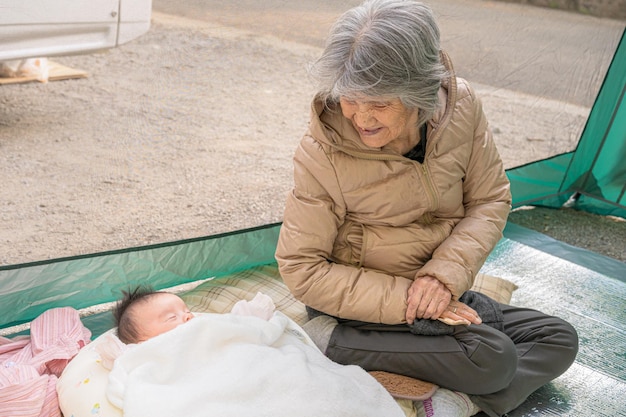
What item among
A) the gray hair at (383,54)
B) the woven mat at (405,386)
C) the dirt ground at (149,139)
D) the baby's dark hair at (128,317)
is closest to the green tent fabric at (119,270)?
the dirt ground at (149,139)

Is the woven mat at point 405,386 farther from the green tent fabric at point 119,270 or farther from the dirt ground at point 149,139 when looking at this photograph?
the dirt ground at point 149,139

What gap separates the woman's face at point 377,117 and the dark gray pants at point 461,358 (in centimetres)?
52

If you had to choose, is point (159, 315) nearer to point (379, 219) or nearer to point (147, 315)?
point (147, 315)

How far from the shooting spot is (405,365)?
1.87 meters

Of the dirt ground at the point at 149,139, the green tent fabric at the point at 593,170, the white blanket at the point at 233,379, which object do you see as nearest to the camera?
the white blanket at the point at 233,379

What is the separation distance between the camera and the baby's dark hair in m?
1.80

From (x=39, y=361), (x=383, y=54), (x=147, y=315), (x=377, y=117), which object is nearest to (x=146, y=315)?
(x=147, y=315)

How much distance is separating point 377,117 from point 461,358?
67cm

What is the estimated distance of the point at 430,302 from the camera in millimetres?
1849

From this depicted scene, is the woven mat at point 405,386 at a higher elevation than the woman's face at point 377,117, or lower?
lower

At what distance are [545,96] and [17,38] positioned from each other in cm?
227

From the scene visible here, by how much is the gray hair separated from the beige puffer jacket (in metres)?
0.17

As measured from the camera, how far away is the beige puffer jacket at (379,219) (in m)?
1.83

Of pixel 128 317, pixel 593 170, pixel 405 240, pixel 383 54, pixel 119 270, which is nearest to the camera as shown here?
pixel 383 54
